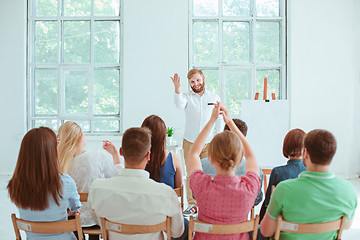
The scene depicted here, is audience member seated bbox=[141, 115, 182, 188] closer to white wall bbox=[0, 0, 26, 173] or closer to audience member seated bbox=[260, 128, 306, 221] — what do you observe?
audience member seated bbox=[260, 128, 306, 221]

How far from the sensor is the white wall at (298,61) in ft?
17.1

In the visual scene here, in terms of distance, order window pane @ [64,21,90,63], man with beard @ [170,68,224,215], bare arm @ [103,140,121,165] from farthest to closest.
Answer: window pane @ [64,21,90,63], man with beard @ [170,68,224,215], bare arm @ [103,140,121,165]

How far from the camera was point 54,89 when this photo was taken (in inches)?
219

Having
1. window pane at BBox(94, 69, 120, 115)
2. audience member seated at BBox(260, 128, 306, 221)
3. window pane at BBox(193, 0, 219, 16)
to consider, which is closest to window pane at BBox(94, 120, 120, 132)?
window pane at BBox(94, 69, 120, 115)

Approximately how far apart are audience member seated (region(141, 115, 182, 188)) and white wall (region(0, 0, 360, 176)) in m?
3.01

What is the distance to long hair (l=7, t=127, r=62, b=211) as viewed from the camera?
157 cm

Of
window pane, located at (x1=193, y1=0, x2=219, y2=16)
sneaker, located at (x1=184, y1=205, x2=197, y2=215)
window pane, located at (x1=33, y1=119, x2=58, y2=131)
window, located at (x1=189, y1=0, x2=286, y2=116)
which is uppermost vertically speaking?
window pane, located at (x1=193, y1=0, x2=219, y2=16)

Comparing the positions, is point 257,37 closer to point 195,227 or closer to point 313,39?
point 313,39

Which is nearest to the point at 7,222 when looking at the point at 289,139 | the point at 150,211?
the point at 150,211

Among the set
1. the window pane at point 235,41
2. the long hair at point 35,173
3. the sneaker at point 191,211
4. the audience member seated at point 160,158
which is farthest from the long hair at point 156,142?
the window pane at point 235,41

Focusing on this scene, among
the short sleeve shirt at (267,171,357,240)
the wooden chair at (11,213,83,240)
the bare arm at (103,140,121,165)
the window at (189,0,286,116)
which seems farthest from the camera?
the window at (189,0,286,116)

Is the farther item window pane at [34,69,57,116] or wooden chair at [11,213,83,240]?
window pane at [34,69,57,116]

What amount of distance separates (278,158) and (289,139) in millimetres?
2341

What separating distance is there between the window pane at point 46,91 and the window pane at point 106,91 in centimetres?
71
